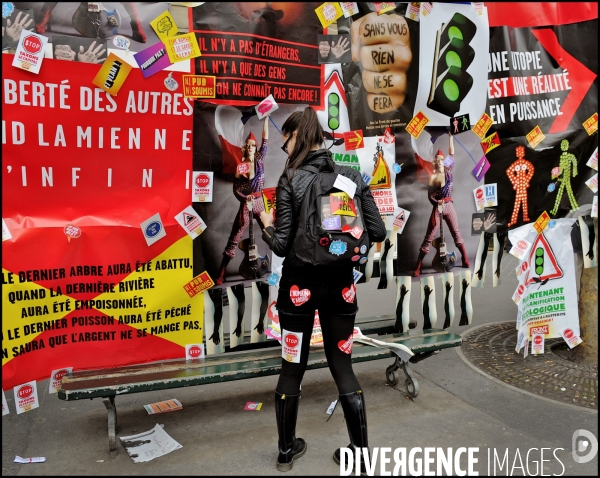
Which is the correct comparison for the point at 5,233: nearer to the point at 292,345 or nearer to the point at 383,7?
the point at 292,345

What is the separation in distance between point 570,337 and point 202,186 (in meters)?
3.57

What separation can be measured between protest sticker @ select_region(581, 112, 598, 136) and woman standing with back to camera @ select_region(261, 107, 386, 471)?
9.84 feet

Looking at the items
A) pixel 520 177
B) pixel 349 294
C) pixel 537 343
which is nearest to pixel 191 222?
pixel 349 294

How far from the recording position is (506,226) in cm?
521

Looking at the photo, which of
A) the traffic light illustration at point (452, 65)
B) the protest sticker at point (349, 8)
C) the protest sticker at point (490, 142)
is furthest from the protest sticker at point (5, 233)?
the protest sticker at point (490, 142)

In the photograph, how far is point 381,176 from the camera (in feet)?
15.3

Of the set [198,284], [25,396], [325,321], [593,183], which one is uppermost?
[593,183]

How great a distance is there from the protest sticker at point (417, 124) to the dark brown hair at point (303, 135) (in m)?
1.48

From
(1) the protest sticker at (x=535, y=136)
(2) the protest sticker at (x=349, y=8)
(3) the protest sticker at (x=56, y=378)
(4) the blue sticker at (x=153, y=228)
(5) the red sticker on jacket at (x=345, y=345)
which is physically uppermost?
(2) the protest sticker at (x=349, y=8)

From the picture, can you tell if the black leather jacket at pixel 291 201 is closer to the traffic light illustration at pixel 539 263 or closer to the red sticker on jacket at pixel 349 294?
the red sticker on jacket at pixel 349 294

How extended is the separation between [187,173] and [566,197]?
3440mm

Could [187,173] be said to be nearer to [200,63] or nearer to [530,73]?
[200,63]

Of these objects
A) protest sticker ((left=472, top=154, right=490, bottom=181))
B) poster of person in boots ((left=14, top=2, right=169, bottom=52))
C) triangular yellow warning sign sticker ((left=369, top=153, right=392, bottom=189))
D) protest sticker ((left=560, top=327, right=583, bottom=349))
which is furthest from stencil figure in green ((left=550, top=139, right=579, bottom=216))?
poster of person in boots ((left=14, top=2, right=169, bottom=52))

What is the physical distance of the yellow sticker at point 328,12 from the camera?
4.30 m
